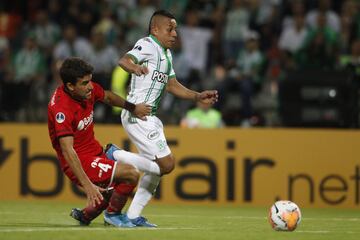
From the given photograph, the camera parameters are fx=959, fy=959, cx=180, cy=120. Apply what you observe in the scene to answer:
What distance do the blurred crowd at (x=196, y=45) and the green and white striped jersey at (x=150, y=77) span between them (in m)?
5.60

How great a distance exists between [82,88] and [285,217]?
2323 millimetres

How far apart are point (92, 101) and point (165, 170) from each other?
46.6 inches

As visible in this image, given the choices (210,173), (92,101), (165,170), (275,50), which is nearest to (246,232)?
(165,170)

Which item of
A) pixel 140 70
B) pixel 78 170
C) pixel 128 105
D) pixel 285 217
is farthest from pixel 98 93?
pixel 285 217

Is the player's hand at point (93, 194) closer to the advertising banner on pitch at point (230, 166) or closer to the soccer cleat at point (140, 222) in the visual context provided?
the soccer cleat at point (140, 222)

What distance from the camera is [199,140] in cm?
1489

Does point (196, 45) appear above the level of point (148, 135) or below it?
above

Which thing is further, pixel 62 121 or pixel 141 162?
pixel 141 162

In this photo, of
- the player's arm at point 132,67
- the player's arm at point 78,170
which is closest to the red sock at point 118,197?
the player's arm at point 78,170

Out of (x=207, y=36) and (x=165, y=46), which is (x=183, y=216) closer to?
(x=165, y=46)

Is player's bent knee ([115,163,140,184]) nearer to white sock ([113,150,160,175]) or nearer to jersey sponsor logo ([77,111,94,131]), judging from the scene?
jersey sponsor logo ([77,111,94,131])

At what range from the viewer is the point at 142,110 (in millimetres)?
9977

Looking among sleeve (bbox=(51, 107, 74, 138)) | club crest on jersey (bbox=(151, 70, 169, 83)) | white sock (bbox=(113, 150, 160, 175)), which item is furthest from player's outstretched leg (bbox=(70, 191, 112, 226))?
club crest on jersey (bbox=(151, 70, 169, 83))

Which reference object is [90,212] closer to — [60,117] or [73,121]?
[73,121]
